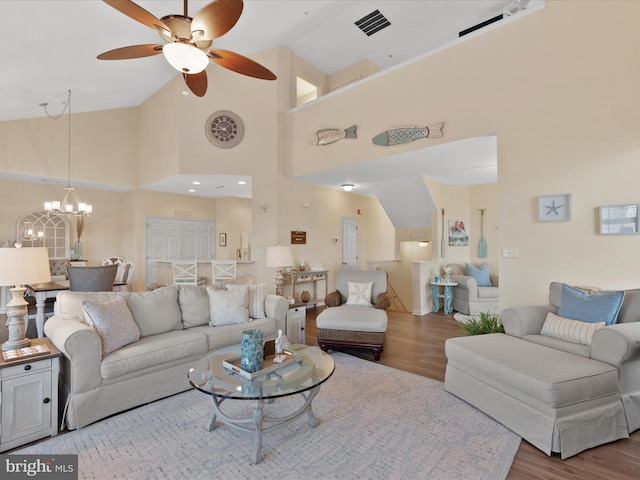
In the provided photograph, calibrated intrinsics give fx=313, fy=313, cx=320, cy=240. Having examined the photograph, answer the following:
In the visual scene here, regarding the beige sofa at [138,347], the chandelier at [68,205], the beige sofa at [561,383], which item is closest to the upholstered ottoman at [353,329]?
the beige sofa at [138,347]

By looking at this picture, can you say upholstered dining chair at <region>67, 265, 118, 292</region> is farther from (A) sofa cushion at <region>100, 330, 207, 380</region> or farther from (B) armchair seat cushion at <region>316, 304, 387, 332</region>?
(B) armchair seat cushion at <region>316, 304, 387, 332</region>

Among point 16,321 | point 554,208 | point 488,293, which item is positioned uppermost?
point 554,208

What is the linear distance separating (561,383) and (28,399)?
3.46m

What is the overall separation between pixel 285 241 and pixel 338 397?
3669 mm

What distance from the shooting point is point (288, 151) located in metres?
6.01

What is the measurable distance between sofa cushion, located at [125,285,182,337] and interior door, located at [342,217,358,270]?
473 cm

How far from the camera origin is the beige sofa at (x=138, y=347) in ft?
7.39

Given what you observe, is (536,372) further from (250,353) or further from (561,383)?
(250,353)

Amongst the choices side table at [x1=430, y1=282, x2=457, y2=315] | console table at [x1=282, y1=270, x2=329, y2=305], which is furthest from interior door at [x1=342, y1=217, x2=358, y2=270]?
side table at [x1=430, y1=282, x2=457, y2=315]

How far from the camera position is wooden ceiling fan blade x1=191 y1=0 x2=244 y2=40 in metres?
2.14

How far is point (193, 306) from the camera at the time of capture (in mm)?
3262

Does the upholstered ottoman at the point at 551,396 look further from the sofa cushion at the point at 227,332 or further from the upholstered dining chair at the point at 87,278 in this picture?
the upholstered dining chair at the point at 87,278

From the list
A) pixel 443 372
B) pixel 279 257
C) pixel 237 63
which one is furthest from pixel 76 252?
pixel 443 372

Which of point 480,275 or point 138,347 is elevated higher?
point 480,275
